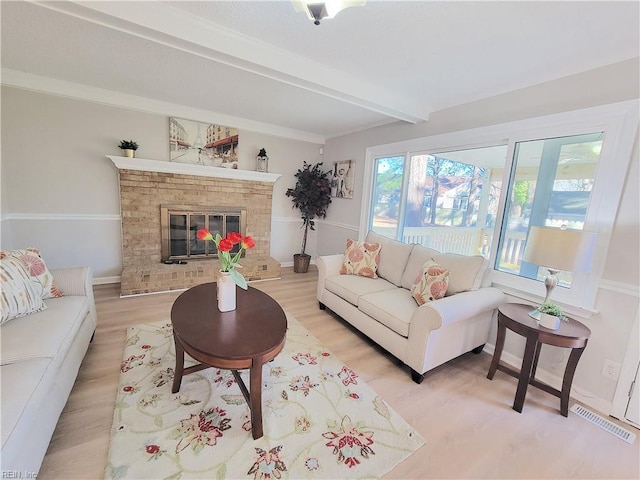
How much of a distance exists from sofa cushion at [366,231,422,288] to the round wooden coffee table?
58.5 inches

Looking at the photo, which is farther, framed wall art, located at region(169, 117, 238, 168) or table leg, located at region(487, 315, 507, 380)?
framed wall art, located at region(169, 117, 238, 168)

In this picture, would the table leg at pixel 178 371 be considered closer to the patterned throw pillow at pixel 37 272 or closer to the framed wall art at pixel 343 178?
the patterned throw pillow at pixel 37 272

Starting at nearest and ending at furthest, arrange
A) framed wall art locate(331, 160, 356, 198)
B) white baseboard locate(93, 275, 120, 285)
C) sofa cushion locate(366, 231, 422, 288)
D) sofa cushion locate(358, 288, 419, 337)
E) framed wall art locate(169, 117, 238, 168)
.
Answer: sofa cushion locate(358, 288, 419, 337)
sofa cushion locate(366, 231, 422, 288)
white baseboard locate(93, 275, 120, 285)
framed wall art locate(169, 117, 238, 168)
framed wall art locate(331, 160, 356, 198)

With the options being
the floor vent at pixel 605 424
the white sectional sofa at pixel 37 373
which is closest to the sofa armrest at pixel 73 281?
the white sectional sofa at pixel 37 373

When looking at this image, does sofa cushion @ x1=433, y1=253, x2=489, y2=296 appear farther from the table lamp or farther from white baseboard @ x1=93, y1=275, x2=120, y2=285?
white baseboard @ x1=93, y1=275, x2=120, y2=285

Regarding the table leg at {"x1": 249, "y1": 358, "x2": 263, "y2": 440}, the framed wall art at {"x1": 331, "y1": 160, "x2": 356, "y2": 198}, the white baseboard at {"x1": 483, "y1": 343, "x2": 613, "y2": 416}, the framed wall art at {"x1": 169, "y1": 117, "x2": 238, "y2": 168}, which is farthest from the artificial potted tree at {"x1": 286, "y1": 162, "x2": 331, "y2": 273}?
the table leg at {"x1": 249, "y1": 358, "x2": 263, "y2": 440}

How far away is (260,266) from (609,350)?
145 inches

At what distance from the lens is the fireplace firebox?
12.4 feet

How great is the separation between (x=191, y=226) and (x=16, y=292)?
2386mm

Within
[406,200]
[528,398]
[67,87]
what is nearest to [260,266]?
[406,200]

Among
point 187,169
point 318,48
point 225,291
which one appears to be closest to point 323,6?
point 318,48

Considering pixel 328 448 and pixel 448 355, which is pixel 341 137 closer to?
pixel 448 355

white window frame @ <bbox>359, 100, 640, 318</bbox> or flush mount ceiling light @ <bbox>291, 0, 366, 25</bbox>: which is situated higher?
flush mount ceiling light @ <bbox>291, 0, 366, 25</bbox>

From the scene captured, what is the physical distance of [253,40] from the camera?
1947 millimetres
